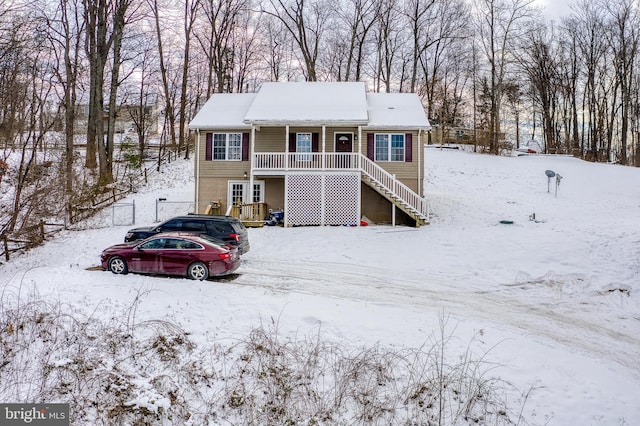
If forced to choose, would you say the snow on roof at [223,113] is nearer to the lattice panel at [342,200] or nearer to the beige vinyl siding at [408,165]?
the lattice panel at [342,200]

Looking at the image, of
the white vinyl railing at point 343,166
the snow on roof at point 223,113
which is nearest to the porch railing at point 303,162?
the white vinyl railing at point 343,166

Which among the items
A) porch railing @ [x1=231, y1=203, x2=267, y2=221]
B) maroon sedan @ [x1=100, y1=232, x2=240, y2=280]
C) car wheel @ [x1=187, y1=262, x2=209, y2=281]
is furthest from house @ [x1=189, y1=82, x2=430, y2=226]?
car wheel @ [x1=187, y1=262, x2=209, y2=281]

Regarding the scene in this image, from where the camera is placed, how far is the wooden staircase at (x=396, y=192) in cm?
1808

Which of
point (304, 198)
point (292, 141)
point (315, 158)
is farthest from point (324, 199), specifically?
point (292, 141)

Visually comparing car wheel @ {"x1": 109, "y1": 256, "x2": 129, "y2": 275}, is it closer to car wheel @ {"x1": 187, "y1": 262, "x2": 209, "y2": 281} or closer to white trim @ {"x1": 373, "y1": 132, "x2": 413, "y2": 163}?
car wheel @ {"x1": 187, "y1": 262, "x2": 209, "y2": 281}

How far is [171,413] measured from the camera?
580 cm

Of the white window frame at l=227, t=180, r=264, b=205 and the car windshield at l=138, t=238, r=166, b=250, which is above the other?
the white window frame at l=227, t=180, r=264, b=205

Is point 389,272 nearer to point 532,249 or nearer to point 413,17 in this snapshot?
point 532,249

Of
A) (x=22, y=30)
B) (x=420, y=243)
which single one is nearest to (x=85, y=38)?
(x=22, y=30)

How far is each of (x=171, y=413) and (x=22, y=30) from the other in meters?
9.17

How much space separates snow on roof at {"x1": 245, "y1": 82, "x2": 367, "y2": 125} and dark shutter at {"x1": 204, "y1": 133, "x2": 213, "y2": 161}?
2.78 metres

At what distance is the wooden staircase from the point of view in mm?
18078

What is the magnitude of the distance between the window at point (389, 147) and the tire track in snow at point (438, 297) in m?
9.30

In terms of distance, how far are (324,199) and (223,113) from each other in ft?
26.7
